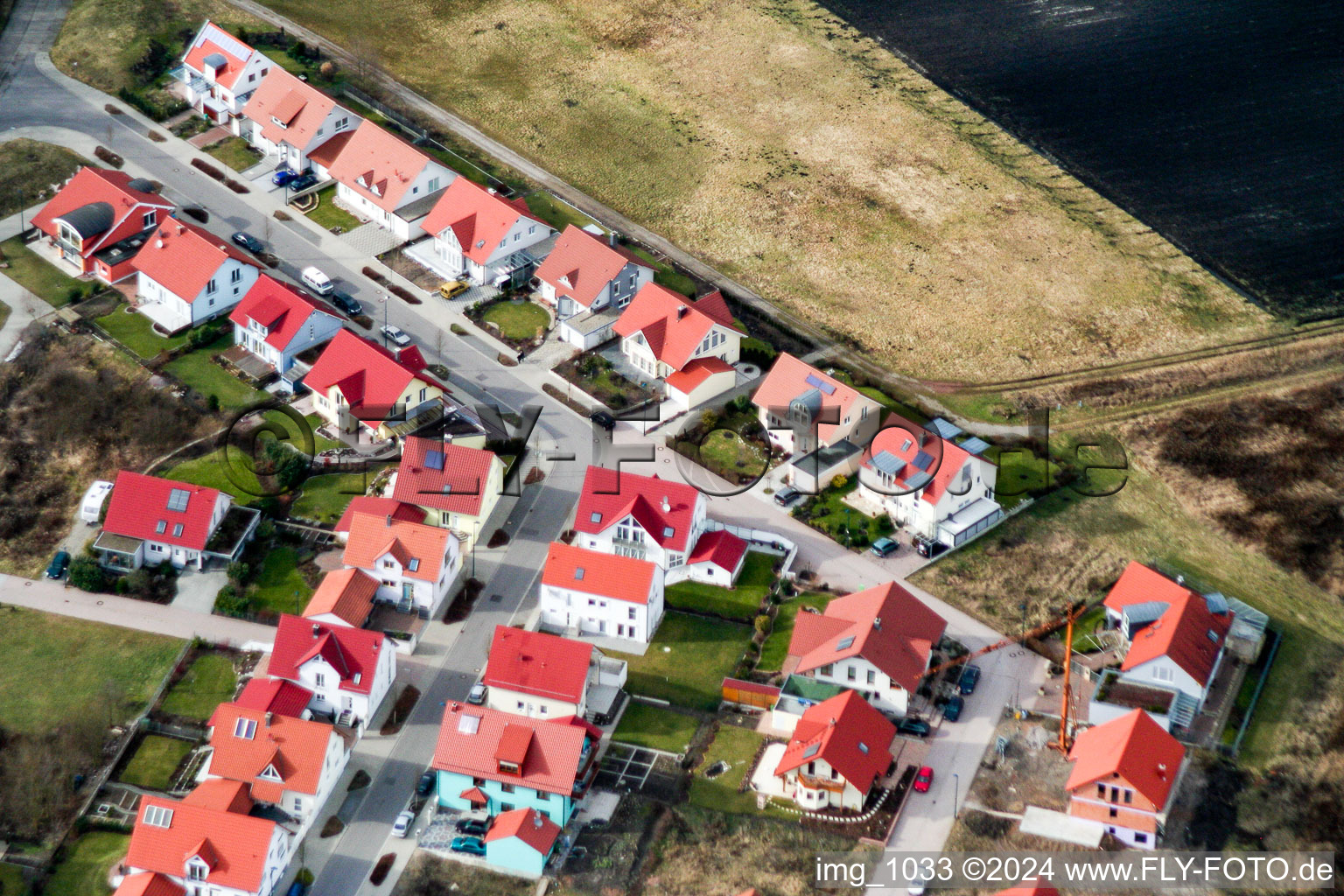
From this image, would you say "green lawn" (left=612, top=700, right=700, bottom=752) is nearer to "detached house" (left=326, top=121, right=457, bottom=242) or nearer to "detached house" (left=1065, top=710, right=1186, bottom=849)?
"detached house" (left=1065, top=710, right=1186, bottom=849)

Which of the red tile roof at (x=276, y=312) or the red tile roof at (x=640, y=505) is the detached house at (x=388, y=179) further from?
the red tile roof at (x=640, y=505)

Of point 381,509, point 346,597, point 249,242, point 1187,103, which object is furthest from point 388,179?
point 1187,103

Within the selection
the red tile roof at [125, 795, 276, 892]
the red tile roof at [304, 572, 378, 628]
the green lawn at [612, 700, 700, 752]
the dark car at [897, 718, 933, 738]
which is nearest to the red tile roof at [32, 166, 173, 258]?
the red tile roof at [304, 572, 378, 628]

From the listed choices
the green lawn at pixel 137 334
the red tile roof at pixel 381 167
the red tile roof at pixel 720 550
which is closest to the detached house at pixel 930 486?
the red tile roof at pixel 720 550

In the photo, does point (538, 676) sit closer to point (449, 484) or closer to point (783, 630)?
point (783, 630)

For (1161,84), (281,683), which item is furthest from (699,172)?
(281,683)
